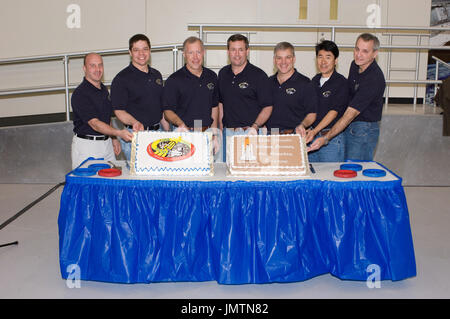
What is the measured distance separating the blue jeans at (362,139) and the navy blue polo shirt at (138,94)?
165 cm

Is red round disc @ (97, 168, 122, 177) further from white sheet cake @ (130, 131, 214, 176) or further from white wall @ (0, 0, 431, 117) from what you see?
white wall @ (0, 0, 431, 117)

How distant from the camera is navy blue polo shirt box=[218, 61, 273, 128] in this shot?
398 cm

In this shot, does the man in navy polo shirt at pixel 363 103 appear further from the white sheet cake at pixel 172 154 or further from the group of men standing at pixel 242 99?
the white sheet cake at pixel 172 154

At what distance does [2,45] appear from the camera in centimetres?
743

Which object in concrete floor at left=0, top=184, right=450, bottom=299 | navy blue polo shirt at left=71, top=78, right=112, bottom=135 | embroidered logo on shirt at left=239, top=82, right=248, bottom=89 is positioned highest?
embroidered logo on shirt at left=239, top=82, right=248, bottom=89

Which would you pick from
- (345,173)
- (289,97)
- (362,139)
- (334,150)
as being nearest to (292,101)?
(289,97)

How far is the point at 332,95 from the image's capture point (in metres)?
3.90

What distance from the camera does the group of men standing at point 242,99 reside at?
12.5 feet

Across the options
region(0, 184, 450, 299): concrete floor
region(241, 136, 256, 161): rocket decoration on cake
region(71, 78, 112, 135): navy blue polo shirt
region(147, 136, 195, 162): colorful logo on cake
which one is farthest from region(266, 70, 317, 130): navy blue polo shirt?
region(71, 78, 112, 135): navy blue polo shirt

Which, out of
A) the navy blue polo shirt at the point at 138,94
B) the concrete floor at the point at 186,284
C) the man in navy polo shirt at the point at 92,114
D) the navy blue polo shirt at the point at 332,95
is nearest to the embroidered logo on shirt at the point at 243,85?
the navy blue polo shirt at the point at 332,95

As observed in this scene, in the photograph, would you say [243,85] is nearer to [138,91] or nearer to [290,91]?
[290,91]

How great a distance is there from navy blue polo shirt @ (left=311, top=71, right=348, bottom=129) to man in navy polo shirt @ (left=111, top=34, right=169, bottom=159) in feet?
4.38

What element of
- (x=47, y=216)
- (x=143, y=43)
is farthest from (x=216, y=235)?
(x=47, y=216)

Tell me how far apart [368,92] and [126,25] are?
4.87 meters
